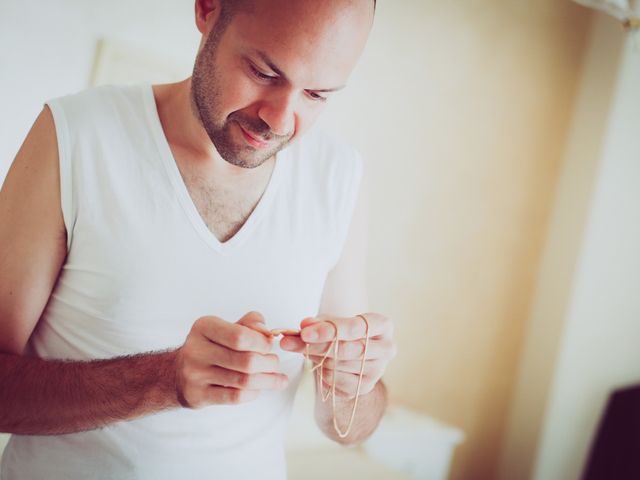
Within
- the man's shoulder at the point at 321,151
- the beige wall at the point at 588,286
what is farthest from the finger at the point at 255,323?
the beige wall at the point at 588,286

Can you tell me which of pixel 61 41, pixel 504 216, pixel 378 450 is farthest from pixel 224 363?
pixel 504 216

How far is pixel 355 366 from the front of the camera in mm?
860

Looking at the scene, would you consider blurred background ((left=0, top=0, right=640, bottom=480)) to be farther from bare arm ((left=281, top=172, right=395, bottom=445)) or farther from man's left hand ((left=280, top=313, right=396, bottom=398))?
man's left hand ((left=280, top=313, right=396, bottom=398))

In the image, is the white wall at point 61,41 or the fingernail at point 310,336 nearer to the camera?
the fingernail at point 310,336

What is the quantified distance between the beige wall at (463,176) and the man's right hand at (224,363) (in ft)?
4.77

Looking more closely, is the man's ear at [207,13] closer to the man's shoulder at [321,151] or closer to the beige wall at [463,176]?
the man's shoulder at [321,151]

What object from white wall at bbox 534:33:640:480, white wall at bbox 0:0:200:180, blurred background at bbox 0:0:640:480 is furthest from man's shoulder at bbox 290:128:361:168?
white wall at bbox 534:33:640:480

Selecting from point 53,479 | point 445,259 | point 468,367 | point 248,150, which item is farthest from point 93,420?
point 468,367

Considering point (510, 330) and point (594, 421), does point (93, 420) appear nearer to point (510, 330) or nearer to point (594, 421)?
point (510, 330)

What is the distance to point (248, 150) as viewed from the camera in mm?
891

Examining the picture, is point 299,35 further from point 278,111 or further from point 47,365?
point 47,365

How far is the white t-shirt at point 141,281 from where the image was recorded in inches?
34.3

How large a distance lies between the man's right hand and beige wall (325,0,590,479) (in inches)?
57.3

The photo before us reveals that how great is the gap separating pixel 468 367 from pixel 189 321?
6.52 ft
